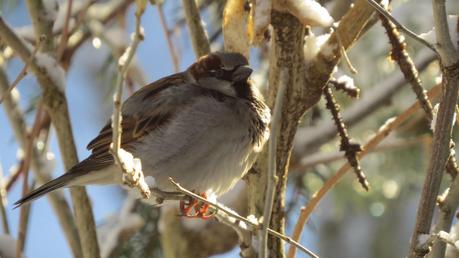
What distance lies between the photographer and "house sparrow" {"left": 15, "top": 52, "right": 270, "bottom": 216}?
2820 mm

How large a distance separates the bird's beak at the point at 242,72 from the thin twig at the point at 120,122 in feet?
3.77

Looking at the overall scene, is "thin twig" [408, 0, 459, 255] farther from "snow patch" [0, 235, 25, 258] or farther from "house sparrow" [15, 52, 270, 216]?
"snow patch" [0, 235, 25, 258]

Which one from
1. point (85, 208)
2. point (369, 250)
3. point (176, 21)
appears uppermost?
point (176, 21)

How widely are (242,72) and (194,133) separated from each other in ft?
0.89

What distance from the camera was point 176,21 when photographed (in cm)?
388

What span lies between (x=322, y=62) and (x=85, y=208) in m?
0.92

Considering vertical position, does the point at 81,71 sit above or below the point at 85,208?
above

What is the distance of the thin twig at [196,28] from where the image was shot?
273 centimetres

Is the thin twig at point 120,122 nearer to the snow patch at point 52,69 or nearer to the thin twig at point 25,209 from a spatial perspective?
the thin twig at point 25,209

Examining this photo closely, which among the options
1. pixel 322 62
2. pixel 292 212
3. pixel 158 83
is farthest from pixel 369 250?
pixel 322 62

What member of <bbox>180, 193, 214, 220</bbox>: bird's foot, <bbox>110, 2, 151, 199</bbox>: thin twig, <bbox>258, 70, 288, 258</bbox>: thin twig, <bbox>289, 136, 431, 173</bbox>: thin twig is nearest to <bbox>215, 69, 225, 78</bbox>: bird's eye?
<bbox>180, 193, 214, 220</bbox>: bird's foot

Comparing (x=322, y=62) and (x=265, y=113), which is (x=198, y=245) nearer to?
(x=265, y=113)

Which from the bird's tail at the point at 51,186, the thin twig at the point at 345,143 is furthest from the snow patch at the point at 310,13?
the bird's tail at the point at 51,186

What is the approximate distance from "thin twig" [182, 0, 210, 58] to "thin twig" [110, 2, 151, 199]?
3.41 ft
